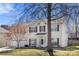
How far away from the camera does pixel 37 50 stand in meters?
1.73

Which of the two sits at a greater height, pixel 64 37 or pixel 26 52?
pixel 64 37

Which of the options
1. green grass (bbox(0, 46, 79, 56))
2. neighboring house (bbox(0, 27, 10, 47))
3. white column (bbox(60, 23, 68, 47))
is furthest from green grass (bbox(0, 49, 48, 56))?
white column (bbox(60, 23, 68, 47))

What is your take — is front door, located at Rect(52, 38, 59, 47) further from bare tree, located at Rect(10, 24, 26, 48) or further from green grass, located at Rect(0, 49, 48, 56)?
bare tree, located at Rect(10, 24, 26, 48)

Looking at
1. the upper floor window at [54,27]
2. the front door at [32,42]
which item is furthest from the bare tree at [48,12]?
the front door at [32,42]

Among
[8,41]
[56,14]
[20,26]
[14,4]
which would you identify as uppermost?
[14,4]

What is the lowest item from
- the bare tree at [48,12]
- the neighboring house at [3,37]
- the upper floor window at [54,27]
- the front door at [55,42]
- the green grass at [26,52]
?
the green grass at [26,52]

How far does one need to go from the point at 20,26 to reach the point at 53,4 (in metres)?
0.41

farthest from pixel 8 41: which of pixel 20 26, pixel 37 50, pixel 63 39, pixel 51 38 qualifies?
pixel 63 39

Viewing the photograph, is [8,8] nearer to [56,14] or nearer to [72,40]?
[56,14]

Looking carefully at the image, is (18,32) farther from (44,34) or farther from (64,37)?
(64,37)

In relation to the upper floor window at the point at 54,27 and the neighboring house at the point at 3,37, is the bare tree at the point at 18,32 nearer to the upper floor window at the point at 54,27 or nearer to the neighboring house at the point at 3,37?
the neighboring house at the point at 3,37

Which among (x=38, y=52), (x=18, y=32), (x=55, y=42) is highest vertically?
(x=18, y=32)

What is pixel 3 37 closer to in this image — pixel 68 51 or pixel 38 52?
pixel 38 52

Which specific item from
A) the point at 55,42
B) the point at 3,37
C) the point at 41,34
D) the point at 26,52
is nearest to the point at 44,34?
the point at 41,34
